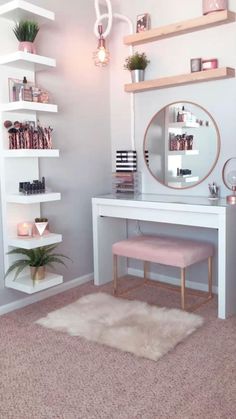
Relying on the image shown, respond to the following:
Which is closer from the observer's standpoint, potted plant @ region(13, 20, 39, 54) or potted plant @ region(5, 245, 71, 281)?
potted plant @ region(13, 20, 39, 54)

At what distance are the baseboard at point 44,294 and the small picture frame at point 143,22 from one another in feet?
6.78

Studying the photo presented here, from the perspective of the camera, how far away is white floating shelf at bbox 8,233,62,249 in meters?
2.62

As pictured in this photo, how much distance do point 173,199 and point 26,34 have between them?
1.49 meters

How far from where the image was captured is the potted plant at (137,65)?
3242 millimetres

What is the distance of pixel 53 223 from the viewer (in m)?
3.12

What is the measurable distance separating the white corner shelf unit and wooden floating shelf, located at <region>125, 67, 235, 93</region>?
78 cm

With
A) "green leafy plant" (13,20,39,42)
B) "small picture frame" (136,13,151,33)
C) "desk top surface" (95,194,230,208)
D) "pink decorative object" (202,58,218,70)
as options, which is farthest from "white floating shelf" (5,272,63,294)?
"small picture frame" (136,13,151,33)

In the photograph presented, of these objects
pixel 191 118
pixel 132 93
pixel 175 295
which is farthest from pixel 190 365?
pixel 132 93

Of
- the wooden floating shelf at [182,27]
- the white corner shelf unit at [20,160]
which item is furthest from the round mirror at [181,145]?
the white corner shelf unit at [20,160]

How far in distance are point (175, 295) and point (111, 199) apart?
2.90ft

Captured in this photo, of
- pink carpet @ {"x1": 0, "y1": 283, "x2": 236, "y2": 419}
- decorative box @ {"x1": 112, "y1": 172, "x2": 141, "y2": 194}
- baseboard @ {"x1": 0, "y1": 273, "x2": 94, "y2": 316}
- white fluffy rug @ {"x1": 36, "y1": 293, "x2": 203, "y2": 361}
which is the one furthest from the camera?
decorative box @ {"x1": 112, "y1": 172, "x2": 141, "y2": 194}

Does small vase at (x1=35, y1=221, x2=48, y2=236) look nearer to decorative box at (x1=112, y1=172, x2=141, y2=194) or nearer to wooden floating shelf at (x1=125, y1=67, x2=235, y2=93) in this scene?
decorative box at (x1=112, y1=172, x2=141, y2=194)

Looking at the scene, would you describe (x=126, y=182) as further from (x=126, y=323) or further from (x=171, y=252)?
(x=126, y=323)

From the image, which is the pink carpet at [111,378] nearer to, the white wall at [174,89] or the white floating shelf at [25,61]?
the white wall at [174,89]
